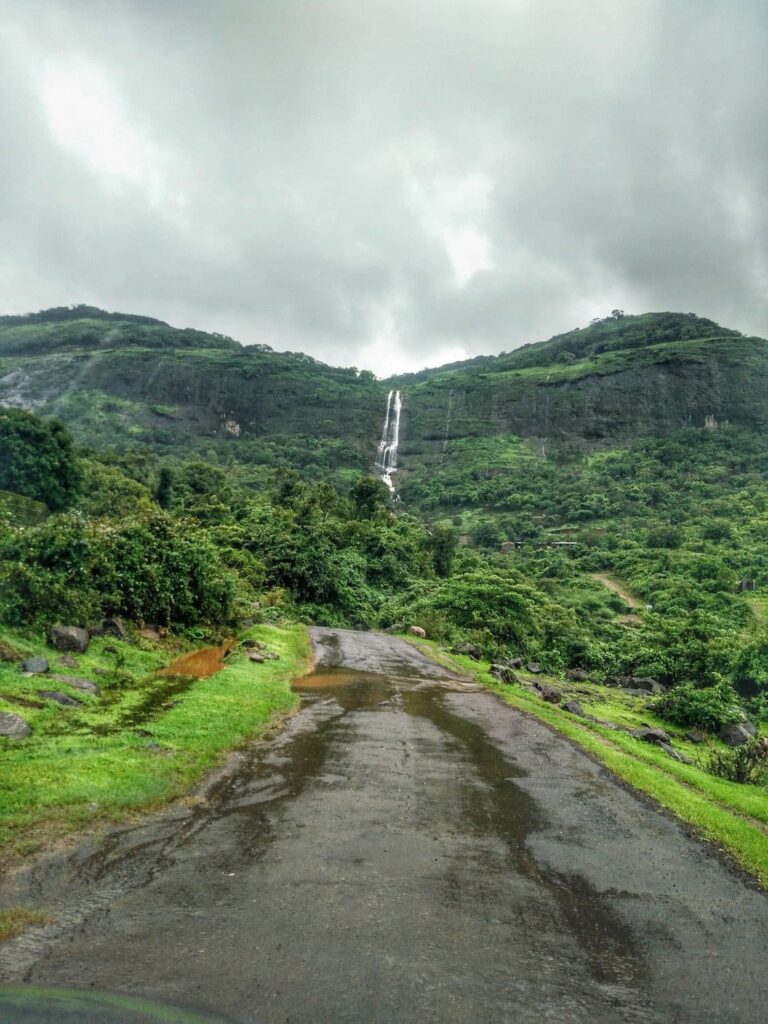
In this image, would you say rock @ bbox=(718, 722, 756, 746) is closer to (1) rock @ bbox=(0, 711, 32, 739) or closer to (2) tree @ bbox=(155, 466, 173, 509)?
(1) rock @ bbox=(0, 711, 32, 739)

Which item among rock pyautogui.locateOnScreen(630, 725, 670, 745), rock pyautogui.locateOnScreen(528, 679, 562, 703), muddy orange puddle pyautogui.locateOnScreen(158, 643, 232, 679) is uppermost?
muddy orange puddle pyautogui.locateOnScreen(158, 643, 232, 679)

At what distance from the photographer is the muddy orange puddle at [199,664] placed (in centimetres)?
1834

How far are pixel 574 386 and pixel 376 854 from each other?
154m

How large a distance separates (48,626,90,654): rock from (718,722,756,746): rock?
22.6 metres

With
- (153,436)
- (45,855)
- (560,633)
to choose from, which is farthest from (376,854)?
(153,436)

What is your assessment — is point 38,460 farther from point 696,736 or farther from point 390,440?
point 390,440

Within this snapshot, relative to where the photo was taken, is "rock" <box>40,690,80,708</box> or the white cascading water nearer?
"rock" <box>40,690,80,708</box>

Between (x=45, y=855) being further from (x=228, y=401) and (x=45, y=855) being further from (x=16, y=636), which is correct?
(x=228, y=401)

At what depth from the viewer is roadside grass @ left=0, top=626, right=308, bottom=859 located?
749 cm

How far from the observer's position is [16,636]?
15.5 metres

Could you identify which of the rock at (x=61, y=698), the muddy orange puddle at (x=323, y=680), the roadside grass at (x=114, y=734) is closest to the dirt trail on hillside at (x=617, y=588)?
the muddy orange puddle at (x=323, y=680)

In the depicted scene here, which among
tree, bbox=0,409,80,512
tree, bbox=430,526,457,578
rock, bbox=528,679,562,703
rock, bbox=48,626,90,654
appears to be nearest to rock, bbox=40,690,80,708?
rock, bbox=48,626,90,654

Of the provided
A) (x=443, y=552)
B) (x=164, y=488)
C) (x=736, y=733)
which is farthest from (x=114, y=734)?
(x=164, y=488)

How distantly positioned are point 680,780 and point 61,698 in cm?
1300
